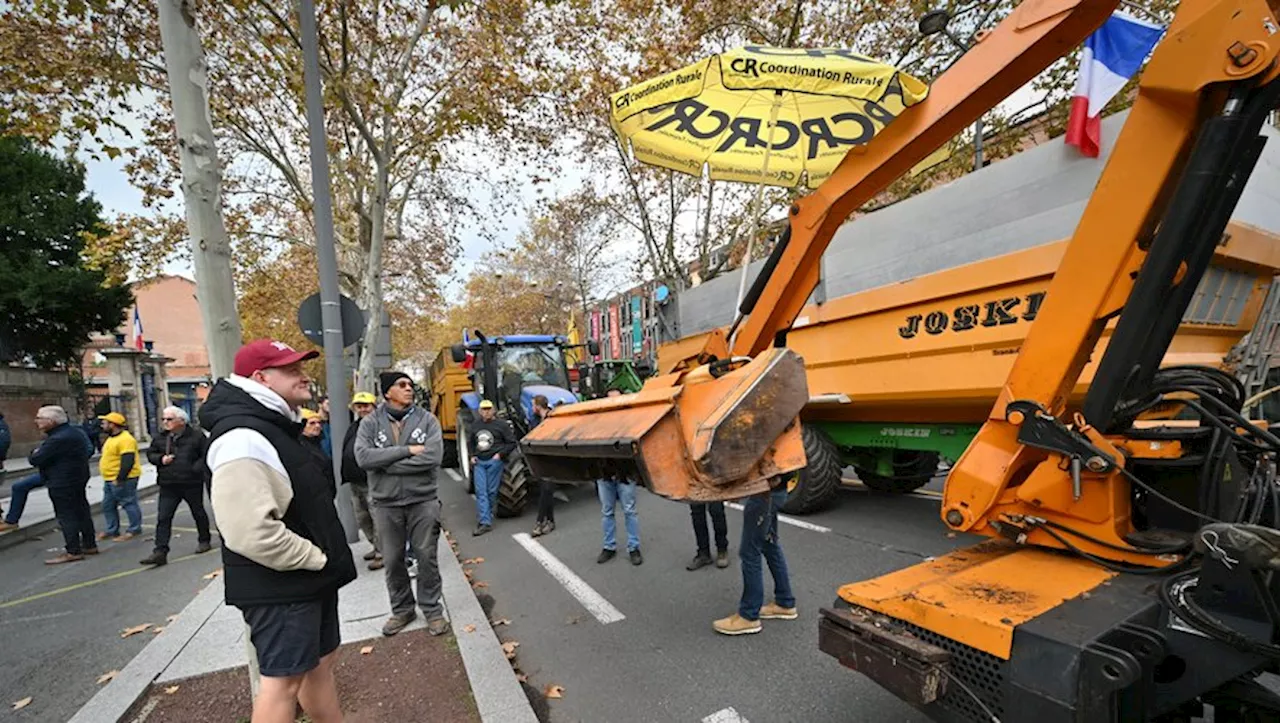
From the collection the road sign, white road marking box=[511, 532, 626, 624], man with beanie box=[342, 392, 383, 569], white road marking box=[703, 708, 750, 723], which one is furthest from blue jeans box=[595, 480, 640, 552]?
the road sign

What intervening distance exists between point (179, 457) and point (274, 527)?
19.5 feet

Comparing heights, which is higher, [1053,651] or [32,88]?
[32,88]

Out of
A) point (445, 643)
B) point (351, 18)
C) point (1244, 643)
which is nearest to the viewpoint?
point (1244, 643)

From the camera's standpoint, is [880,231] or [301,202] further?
[301,202]

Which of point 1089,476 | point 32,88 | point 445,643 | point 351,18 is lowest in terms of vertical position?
point 445,643

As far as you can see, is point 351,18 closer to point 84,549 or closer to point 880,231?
point 84,549

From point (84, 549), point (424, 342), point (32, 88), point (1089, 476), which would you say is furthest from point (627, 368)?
point (424, 342)

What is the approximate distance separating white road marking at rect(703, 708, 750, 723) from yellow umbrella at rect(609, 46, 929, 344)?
3593 mm

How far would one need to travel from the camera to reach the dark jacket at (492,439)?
6.97 metres

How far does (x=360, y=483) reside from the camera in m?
5.76

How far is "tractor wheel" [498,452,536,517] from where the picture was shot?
7418 millimetres

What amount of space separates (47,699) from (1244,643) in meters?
5.94

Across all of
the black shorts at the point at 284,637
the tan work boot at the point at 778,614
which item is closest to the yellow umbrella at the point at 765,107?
the tan work boot at the point at 778,614

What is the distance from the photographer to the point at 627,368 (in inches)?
498
